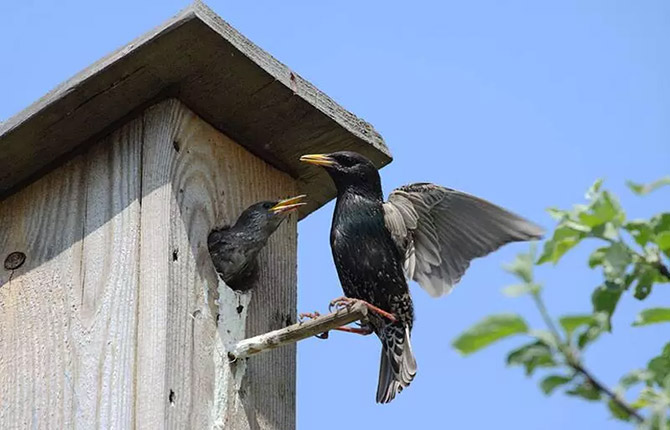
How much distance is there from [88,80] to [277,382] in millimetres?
1157

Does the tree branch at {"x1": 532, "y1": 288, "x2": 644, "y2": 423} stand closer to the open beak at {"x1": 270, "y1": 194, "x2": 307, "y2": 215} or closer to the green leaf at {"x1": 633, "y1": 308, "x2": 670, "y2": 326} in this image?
the green leaf at {"x1": 633, "y1": 308, "x2": 670, "y2": 326}

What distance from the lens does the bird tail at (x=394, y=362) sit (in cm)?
450

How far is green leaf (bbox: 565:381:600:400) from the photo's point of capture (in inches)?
53.2

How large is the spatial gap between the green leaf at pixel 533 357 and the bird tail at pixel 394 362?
3.15 m

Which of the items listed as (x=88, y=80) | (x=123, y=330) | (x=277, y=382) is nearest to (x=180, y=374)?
(x=123, y=330)

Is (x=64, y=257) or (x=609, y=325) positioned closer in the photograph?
(x=609, y=325)

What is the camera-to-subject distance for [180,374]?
3.65 metres

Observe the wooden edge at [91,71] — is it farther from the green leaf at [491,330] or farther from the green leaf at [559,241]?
the green leaf at [491,330]

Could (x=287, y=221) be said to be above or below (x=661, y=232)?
above

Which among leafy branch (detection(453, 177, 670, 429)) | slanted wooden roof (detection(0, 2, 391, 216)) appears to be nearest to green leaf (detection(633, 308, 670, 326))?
leafy branch (detection(453, 177, 670, 429))

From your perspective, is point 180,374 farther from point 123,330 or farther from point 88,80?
point 88,80

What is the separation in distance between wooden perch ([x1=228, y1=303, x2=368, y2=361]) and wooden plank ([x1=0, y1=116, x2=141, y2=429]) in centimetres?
38

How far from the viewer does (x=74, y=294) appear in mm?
3920

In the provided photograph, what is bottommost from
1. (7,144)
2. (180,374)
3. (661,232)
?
(661,232)
